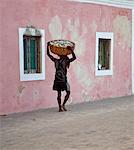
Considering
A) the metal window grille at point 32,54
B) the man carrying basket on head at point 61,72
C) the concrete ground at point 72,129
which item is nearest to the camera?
the concrete ground at point 72,129

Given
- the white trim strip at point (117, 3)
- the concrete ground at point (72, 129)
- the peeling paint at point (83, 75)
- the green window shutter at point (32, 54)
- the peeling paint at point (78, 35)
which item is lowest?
the concrete ground at point (72, 129)

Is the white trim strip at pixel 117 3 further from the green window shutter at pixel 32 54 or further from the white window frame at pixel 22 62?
the green window shutter at pixel 32 54

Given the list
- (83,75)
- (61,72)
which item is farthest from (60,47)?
(83,75)

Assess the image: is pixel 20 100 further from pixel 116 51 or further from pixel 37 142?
pixel 116 51

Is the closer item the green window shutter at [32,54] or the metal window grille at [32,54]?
the metal window grille at [32,54]

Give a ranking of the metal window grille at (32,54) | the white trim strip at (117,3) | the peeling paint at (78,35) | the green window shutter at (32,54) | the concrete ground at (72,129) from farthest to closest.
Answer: the white trim strip at (117,3), the peeling paint at (78,35), the green window shutter at (32,54), the metal window grille at (32,54), the concrete ground at (72,129)

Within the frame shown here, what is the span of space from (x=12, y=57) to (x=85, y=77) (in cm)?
334

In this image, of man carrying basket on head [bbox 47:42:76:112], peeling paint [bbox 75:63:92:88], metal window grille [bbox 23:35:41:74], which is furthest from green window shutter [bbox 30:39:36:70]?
peeling paint [bbox 75:63:92:88]

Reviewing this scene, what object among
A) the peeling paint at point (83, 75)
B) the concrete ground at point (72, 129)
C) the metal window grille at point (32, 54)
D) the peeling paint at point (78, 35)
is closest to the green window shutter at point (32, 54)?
the metal window grille at point (32, 54)

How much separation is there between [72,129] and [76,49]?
506 cm

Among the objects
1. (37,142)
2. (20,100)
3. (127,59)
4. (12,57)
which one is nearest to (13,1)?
(12,57)

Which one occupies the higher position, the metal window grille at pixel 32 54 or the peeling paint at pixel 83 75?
the metal window grille at pixel 32 54

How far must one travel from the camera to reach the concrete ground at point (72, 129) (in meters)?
7.69

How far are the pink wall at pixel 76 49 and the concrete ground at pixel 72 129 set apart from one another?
0.54 metres
